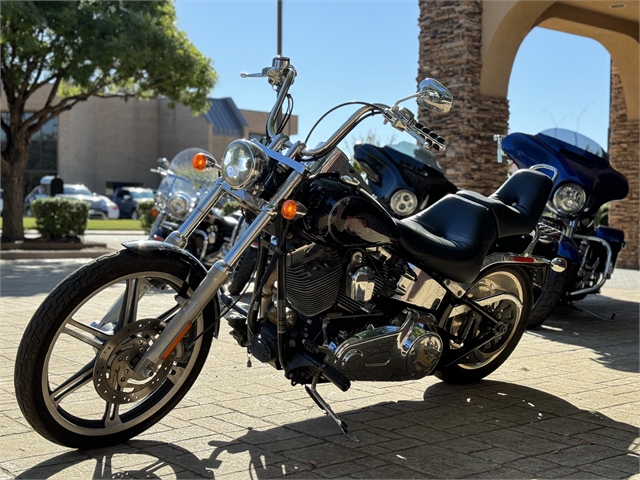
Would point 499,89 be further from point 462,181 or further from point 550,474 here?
point 550,474

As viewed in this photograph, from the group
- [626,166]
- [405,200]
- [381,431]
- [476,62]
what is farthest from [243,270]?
[626,166]

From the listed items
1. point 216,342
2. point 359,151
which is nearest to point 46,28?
point 359,151

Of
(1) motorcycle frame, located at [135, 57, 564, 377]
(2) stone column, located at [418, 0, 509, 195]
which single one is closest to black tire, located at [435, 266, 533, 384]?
(1) motorcycle frame, located at [135, 57, 564, 377]

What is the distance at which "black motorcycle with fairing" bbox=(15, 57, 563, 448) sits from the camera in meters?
3.62

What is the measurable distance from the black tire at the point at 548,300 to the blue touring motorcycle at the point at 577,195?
21 cm

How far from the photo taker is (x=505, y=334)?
5.05m

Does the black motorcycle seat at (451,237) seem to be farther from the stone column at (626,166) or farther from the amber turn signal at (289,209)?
the stone column at (626,166)

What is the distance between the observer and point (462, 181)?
12203 mm

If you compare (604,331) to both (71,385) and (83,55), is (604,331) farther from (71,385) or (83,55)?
(83,55)

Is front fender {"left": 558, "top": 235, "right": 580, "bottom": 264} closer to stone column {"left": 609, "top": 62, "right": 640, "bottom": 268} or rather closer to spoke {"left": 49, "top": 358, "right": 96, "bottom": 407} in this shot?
spoke {"left": 49, "top": 358, "right": 96, "bottom": 407}

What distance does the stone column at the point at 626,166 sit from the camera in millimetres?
15305

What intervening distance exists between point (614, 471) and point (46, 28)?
15384mm

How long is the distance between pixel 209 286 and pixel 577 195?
5075 mm

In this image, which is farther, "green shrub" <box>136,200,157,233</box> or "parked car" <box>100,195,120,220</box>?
"parked car" <box>100,195,120,220</box>
